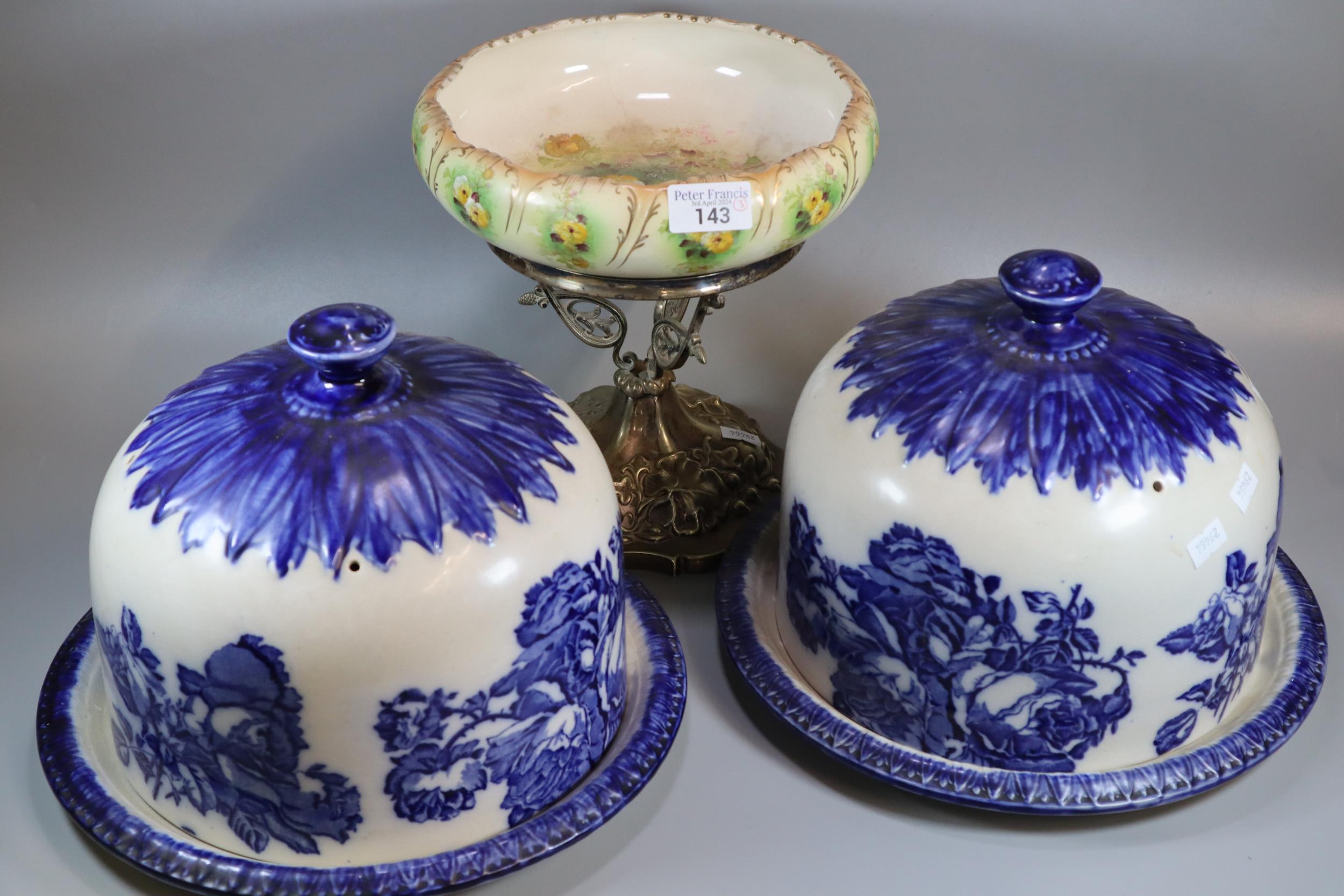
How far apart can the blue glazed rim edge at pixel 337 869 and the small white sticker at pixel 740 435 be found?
1.73 ft

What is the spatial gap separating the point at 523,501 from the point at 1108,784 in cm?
59

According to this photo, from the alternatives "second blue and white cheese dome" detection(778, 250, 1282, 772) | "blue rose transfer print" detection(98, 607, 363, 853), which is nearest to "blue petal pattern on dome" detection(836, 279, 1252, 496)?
"second blue and white cheese dome" detection(778, 250, 1282, 772)

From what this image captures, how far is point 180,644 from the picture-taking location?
48.6 inches

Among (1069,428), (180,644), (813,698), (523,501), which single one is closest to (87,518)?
(180,644)

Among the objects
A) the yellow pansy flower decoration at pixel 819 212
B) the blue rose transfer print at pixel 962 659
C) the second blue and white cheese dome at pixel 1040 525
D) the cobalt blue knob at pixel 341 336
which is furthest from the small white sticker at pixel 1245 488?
the cobalt blue knob at pixel 341 336

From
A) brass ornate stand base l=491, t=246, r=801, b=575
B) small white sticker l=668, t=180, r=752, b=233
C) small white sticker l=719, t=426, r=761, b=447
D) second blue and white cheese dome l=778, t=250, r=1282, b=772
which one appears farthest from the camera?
small white sticker l=719, t=426, r=761, b=447

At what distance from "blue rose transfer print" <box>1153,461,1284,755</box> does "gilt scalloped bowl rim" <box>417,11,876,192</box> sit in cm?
55

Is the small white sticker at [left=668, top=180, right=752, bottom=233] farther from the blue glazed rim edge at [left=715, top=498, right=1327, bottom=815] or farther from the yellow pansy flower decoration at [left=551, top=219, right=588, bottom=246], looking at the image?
the blue glazed rim edge at [left=715, top=498, right=1327, bottom=815]

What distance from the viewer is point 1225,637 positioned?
4.60 feet

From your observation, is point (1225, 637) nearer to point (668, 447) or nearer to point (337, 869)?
point (668, 447)

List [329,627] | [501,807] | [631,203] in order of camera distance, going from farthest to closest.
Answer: [631,203]
[501,807]
[329,627]

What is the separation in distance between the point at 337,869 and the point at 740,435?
0.83m

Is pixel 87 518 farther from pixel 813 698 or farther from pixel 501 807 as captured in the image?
pixel 813 698

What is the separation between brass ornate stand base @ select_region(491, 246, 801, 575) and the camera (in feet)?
5.79
